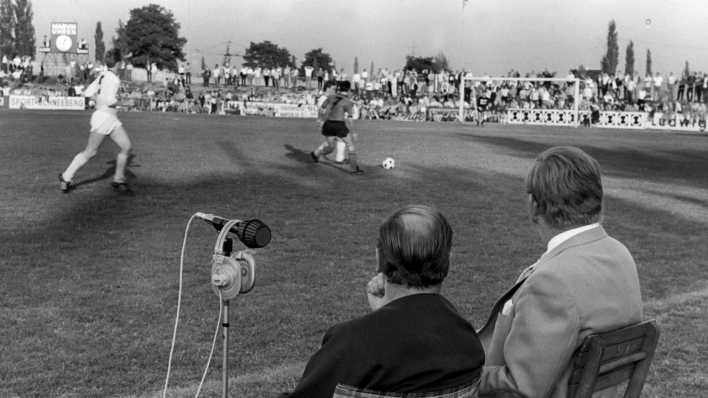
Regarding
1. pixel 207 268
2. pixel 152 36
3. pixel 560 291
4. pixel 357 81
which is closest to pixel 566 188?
pixel 560 291

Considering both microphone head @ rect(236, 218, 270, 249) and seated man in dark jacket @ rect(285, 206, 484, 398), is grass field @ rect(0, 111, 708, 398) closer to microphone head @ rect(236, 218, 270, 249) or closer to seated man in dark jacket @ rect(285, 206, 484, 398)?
microphone head @ rect(236, 218, 270, 249)

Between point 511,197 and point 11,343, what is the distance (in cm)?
1064

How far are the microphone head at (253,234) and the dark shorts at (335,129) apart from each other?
50.2ft

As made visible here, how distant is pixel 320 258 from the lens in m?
10.2

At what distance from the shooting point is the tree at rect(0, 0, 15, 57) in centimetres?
10512

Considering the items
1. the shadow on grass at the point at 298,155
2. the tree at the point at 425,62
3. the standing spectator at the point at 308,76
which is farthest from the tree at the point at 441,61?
the shadow on grass at the point at 298,155

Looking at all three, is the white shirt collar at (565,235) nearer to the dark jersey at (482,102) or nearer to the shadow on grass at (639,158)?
the shadow on grass at (639,158)

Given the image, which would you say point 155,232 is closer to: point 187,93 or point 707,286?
point 707,286

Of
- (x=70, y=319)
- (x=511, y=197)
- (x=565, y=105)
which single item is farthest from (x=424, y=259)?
(x=565, y=105)

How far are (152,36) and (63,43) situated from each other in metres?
15.3

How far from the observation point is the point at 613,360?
10.2 ft

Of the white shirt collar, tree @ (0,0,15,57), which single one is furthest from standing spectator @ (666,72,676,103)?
tree @ (0,0,15,57)

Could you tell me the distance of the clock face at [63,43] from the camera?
8506cm

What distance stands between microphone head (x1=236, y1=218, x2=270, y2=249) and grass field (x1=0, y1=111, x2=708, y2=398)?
2.38 m
